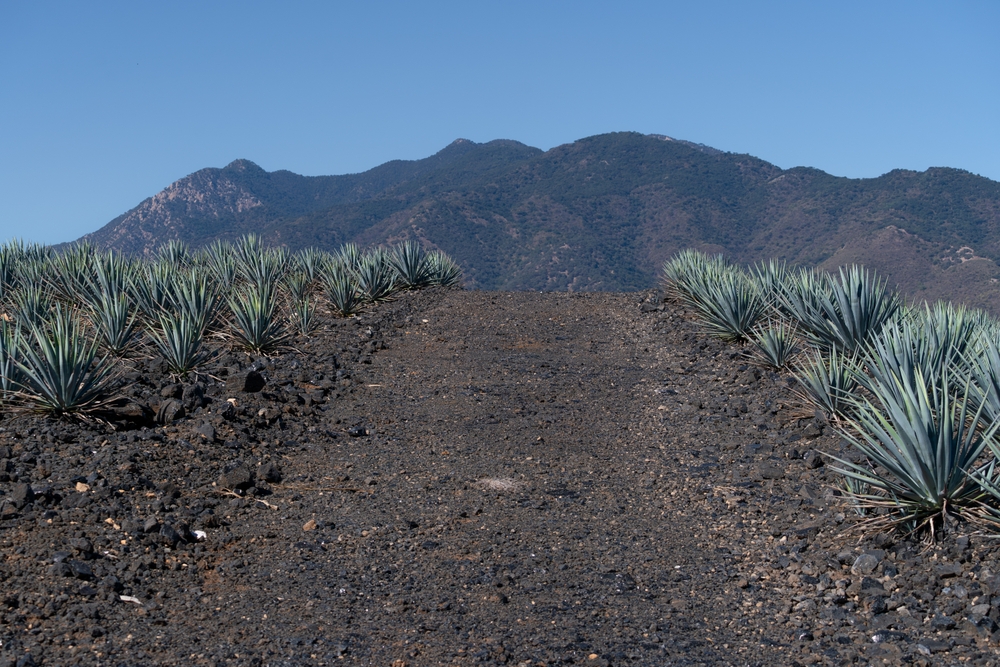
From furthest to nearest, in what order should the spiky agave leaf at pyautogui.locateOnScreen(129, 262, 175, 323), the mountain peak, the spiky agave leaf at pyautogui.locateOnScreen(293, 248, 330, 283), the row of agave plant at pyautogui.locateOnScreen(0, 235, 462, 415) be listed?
the mountain peak < the spiky agave leaf at pyautogui.locateOnScreen(293, 248, 330, 283) < the spiky agave leaf at pyautogui.locateOnScreen(129, 262, 175, 323) < the row of agave plant at pyautogui.locateOnScreen(0, 235, 462, 415)

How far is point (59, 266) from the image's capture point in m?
11.5

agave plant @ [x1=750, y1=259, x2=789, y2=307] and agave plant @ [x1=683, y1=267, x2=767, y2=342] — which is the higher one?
agave plant @ [x1=750, y1=259, x2=789, y2=307]

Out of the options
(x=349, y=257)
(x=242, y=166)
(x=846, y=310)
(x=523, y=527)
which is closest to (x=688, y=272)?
(x=846, y=310)

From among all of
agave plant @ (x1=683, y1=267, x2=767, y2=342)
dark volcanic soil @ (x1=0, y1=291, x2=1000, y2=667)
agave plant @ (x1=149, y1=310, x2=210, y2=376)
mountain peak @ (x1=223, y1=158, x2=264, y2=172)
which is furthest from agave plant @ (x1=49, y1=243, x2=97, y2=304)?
mountain peak @ (x1=223, y1=158, x2=264, y2=172)

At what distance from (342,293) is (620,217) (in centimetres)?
5396

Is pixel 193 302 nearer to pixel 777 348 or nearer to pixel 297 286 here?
pixel 297 286

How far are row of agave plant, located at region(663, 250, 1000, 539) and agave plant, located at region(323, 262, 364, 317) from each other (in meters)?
4.44

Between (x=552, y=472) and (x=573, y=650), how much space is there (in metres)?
2.35

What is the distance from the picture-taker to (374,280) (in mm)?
11953

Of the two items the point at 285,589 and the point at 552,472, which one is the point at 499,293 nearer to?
the point at 552,472

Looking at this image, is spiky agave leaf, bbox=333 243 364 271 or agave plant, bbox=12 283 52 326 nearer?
agave plant, bbox=12 283 52 326

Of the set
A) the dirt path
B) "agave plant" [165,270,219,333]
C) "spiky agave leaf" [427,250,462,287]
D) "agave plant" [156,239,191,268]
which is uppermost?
"agave plant" [156,239,191,268]

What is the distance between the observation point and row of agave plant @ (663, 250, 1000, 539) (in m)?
3.93

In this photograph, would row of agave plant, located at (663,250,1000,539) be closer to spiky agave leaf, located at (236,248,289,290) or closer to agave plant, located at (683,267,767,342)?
agave plant, located at (683,267,767,342)
